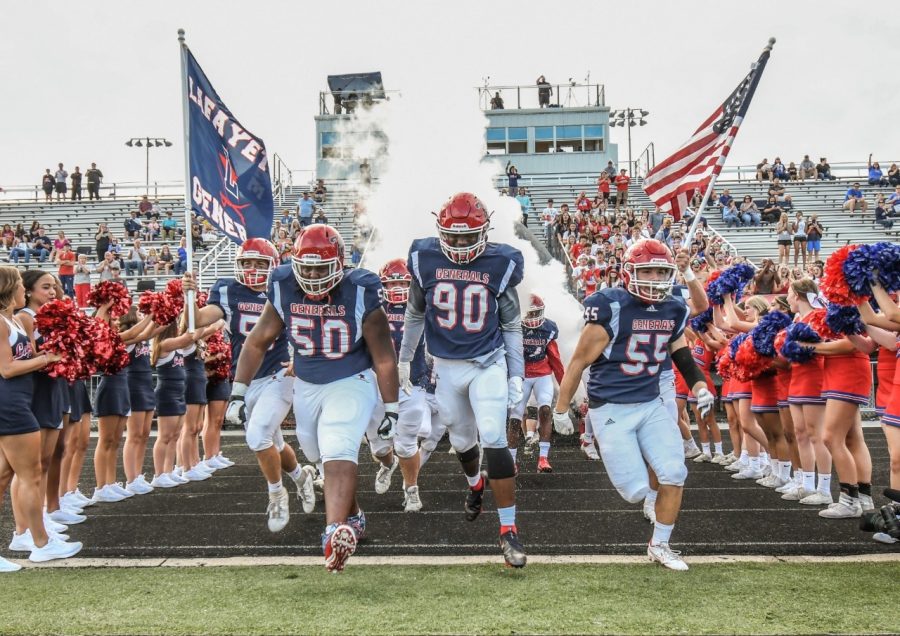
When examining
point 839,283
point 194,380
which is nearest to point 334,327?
point 839,283

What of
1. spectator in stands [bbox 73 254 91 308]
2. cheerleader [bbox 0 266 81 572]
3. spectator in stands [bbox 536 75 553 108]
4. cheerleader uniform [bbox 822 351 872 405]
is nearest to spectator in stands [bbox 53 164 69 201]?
spectator in stands [bbox 73 254 91 308]

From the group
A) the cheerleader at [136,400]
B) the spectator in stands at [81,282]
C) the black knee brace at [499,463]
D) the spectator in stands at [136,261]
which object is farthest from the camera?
the spectator in stands at [136,261]

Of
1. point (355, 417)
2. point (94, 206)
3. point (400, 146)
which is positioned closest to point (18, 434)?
point (355, 417)

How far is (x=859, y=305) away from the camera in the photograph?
5.82 metres

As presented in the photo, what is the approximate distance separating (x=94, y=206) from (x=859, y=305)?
2970 centimetres

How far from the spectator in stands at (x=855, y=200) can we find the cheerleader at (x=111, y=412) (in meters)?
25.7

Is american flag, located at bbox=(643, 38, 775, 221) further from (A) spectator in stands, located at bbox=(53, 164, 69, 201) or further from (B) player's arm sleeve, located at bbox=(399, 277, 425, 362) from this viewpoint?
(A) spectator in stands, located at bbox=(53, 164, 69, 201)

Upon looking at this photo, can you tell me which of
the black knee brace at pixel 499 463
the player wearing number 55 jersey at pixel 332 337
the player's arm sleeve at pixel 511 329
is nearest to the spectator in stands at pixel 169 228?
the player wearing number 55 jersey at pixel 332 337

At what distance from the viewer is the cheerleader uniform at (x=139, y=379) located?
28.4ft

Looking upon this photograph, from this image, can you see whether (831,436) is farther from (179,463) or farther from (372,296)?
(179,463)

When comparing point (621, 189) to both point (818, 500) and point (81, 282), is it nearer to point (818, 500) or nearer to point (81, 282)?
point (81, 282)

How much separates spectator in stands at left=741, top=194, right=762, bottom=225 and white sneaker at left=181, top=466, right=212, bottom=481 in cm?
2081

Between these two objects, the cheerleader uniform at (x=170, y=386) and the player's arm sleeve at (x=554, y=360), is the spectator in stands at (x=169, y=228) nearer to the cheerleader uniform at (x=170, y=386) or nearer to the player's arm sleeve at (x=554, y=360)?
the cheerleader uniform at (x=170, y=386)

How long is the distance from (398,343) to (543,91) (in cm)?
2946
